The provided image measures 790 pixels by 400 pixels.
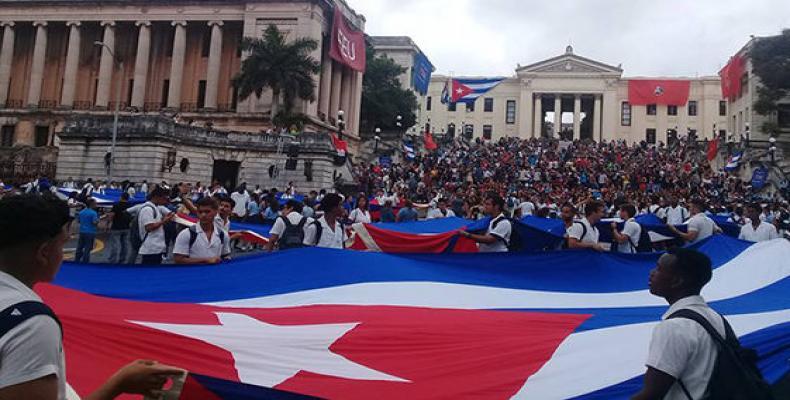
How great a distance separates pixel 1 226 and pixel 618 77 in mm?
99805

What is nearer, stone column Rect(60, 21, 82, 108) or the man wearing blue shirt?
the man wearing blue shirt

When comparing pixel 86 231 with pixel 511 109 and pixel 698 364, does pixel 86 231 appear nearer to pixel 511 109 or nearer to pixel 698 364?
pixel 698 364

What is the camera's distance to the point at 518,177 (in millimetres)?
41469

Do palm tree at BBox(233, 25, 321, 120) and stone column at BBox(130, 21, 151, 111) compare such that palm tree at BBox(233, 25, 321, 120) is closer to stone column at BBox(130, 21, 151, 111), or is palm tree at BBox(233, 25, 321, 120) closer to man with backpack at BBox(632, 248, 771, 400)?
stone column at BBox(130, 21, 151, 111)

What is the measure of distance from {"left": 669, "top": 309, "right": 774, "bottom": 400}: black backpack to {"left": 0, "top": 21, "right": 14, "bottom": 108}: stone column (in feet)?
218


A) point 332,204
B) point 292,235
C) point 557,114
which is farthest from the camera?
point 557,114

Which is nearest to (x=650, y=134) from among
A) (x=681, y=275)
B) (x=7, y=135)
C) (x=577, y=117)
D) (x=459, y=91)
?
(x=577, y=117)

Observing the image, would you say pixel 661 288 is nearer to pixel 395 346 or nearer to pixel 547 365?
pixel 547 365

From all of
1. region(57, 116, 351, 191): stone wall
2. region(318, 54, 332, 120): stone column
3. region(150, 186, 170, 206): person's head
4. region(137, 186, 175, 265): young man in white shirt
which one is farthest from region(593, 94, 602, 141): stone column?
region(137, 186, 175, 265): young man in white shirt

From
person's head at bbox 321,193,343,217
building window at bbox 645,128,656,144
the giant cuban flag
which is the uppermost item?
building window at bbox 645,128,656,144

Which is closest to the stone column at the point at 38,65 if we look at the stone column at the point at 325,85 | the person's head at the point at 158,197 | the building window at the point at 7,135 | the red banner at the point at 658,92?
the building window at the point at 7,135

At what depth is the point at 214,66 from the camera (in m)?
54.6

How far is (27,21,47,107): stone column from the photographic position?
57.6 m

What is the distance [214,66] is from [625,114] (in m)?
63.1
